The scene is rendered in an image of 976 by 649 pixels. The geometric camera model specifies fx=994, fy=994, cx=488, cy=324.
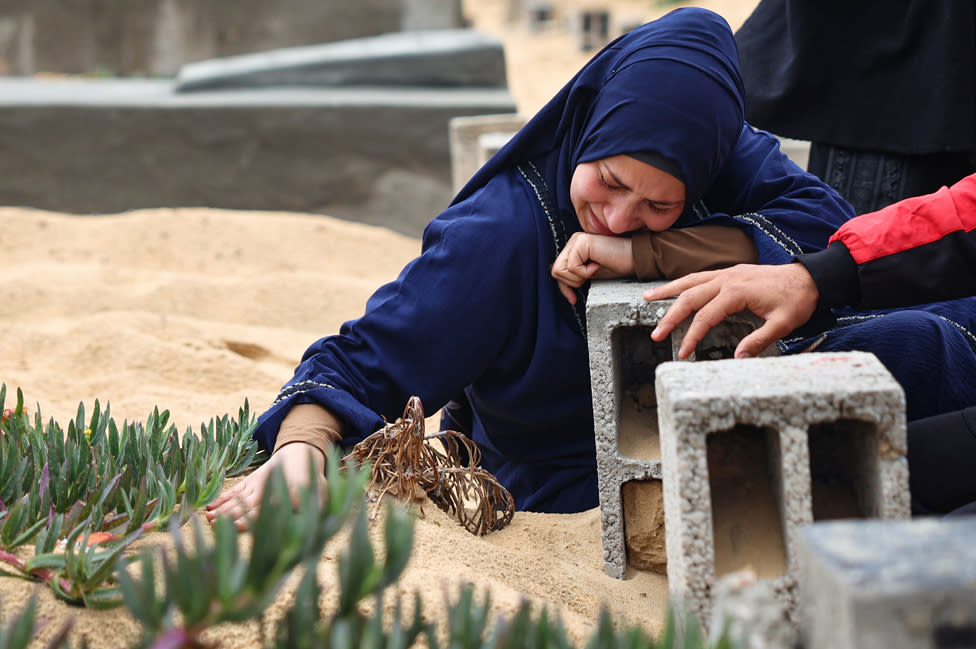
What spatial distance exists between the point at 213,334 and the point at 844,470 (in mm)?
2758

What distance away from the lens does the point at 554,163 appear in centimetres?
233

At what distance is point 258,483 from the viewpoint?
1.82 m

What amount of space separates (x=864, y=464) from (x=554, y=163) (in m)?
1.11

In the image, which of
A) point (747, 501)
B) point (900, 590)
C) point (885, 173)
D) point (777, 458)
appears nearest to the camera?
point (900, 590)

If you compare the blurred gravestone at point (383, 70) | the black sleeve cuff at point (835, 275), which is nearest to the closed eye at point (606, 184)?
the black sleeve cuff at point (835, 275)

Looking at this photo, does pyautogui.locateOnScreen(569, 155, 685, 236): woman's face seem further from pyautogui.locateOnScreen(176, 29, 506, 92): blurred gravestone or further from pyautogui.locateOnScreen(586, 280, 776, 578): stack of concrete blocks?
pyautogui.locateOnScreen(176, 29, 506, 92): blurred gravestone

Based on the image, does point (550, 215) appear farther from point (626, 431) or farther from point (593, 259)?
point (626, 431)

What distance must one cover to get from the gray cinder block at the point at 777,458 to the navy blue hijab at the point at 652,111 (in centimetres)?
71

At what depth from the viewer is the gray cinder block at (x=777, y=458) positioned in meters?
1.38

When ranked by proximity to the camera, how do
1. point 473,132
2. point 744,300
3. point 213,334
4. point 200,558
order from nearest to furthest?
point 200,558 < point 744,300 < point 213,334 < point 473,132

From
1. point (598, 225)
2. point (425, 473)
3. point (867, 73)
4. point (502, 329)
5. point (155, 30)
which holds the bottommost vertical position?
point (425, 473)

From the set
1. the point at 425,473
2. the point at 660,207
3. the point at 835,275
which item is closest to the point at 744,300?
the point at 835,275

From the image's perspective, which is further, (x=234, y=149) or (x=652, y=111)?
(x=234, y=149)

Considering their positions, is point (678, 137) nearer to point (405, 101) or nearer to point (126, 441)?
point (126, 441)
